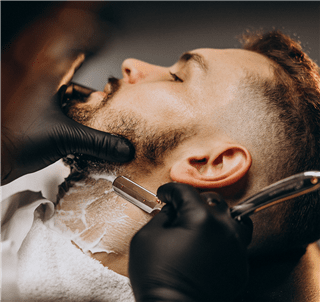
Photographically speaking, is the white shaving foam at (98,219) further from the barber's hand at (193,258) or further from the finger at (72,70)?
the finger at (72,70)

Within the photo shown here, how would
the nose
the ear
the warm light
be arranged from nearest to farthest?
the warm light
the ear
the nose

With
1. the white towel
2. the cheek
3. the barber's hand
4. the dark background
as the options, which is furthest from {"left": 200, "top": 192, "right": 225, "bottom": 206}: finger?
the dark background

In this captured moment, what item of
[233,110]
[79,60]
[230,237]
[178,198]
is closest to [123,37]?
[79,60]

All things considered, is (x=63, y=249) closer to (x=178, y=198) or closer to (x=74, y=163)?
(x=74, y=163)

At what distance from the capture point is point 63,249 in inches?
30.2

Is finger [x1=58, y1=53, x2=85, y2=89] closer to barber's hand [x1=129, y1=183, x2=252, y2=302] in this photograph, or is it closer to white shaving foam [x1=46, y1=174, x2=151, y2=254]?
white shaving foam [x1=46, y1=174, x2=151, y2=254]

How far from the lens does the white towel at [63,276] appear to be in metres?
0.74

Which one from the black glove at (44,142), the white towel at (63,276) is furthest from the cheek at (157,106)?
the white towel at (63,276)

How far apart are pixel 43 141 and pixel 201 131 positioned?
490 mm

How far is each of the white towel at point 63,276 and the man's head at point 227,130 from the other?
10.7 inches

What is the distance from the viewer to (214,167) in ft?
2.43

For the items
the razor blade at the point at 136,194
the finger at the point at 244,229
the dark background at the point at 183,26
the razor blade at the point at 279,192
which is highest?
the dark background at the point at 183,26

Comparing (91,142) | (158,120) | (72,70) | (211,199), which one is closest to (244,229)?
(211,199)

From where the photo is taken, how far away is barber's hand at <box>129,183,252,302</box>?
509 mm
